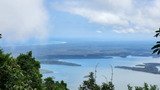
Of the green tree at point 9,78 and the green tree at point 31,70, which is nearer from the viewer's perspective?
the green tree at point 9,78

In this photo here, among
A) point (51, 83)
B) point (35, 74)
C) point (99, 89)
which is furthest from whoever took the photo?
point (99, 89)

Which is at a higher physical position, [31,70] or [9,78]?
[31,70]

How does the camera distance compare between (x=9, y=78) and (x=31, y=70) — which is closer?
(x=9, y=78)

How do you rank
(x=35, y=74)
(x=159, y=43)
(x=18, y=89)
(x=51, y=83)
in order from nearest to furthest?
(x=159, y=43), (x=18, y=89), (x=35, y=74), (x=51, y=83)

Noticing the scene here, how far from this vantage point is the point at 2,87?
32.1 metres

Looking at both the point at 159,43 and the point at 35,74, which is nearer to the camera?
the point at 159,43

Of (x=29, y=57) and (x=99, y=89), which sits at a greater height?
(x=29, y=57)

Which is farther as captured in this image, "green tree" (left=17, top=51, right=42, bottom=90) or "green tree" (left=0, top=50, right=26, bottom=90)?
"green tree" (left=17, top=51, right=42, bottom=90)

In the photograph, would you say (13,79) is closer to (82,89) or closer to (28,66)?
(28,66)

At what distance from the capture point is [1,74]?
32188mm

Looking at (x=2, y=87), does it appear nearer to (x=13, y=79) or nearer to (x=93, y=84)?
(x=13, y=79)

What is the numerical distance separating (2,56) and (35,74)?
12.5 meters

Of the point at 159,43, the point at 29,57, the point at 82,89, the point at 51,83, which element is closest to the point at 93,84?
the point at 82,89

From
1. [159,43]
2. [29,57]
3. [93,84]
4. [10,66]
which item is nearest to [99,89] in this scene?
[93,84]
